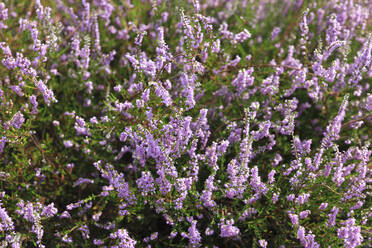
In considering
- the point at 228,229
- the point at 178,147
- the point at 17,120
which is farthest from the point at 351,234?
the point at 17,120

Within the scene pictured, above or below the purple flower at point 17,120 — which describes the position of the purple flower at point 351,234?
below

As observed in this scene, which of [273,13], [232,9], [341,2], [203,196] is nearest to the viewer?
[203,196]

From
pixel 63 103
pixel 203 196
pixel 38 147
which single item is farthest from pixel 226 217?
pixel 63 103

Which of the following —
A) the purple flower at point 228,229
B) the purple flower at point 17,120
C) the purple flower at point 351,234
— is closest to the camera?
the purple flower at point 351,234

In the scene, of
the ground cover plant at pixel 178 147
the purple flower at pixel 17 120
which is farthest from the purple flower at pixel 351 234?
the purple flower at pixel 17 120

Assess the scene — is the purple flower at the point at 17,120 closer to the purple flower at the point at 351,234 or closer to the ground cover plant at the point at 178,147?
the ground cover plant at the point at 178,147

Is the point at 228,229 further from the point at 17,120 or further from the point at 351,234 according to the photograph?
the point at 17,120

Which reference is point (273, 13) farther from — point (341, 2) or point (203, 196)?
point (203, 196)

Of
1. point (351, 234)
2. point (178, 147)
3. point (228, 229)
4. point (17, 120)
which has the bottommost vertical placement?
point (351, 234)

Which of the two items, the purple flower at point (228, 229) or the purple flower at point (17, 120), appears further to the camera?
the purple flower at point (17, 120)
